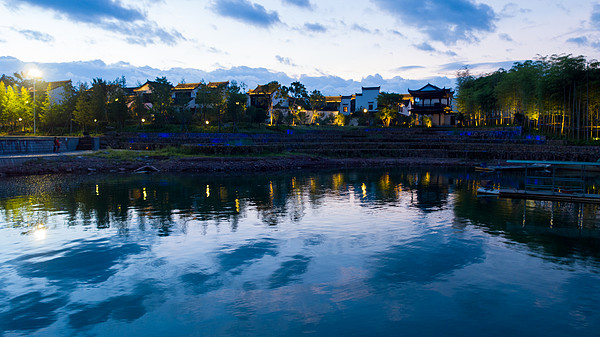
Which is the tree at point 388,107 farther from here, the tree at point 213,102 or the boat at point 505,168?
the boat at point 505,168

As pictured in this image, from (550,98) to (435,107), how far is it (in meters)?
39.5

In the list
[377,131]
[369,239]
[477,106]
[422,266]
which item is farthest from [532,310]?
[477,106]

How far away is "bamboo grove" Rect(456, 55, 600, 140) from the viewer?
54750 millimetres

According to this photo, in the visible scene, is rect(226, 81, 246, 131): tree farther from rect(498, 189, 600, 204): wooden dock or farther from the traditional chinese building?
rect(498, 189, 600, 204): wooden dock

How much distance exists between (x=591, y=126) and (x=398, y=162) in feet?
91.7

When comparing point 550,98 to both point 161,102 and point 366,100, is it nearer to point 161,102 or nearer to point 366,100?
point 366,100

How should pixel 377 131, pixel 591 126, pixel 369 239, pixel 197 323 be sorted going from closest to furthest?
pixel 197 323, pixel 369 239, pixel 591 126, pixel 377 131

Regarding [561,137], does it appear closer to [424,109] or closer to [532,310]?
[424,109]

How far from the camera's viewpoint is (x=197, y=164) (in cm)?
5041

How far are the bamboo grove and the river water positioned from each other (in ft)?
127

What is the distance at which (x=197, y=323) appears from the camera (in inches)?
417

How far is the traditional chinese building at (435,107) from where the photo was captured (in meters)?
96.4

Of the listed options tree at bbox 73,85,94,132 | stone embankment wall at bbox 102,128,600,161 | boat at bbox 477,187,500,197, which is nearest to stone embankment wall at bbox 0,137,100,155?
stone embankment wall at bbox 102,128,600,161

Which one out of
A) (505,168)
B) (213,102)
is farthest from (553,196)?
(213,102)
